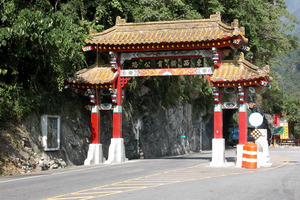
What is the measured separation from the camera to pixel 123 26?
22.0 m

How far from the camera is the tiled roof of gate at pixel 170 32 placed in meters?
19.3

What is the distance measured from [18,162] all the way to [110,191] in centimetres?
743

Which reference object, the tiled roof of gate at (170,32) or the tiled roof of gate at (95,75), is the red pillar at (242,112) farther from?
the tiled roof of gate at (95,75)

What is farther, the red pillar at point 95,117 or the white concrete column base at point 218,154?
the red pillar at point 95,117

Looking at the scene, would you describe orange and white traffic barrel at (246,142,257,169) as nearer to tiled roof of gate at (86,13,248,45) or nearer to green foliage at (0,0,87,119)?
tiled roof of gate at (86,13,248,45)

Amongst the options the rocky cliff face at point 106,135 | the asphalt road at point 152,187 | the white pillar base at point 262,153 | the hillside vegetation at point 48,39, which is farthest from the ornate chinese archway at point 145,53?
the asphalt road at point 152,187

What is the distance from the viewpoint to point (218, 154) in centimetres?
1872

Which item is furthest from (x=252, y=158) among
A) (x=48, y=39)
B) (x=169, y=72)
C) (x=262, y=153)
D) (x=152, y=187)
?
(x=48, y=39)

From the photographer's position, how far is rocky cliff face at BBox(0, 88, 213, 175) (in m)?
17.0

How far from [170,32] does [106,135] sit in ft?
23.7

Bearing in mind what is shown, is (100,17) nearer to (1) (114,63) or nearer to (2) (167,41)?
(1) (114,63)

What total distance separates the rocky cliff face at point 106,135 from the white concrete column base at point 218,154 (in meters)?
6.74

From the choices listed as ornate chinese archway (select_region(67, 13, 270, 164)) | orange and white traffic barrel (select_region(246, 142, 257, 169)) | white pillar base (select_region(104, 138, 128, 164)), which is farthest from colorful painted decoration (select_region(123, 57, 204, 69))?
orange and white traffic barrel (select_region(246, 142, 257, 169))

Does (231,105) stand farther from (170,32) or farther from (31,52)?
(31,52)
